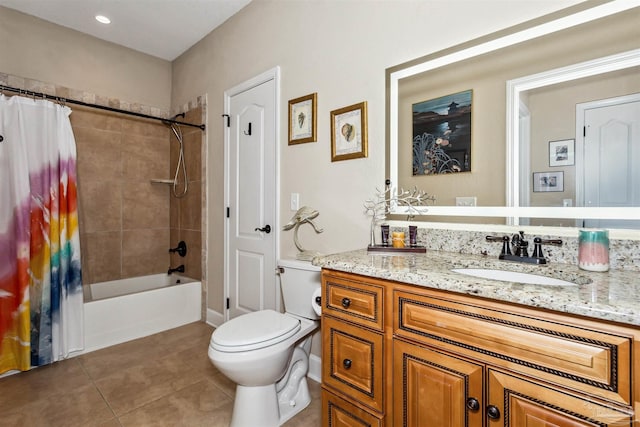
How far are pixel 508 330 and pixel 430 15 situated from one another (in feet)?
4.74

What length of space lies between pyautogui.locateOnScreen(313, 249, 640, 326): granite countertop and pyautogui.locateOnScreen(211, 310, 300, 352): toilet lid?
471 millimetres

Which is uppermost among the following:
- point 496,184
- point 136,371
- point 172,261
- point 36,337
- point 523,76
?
point 523,76

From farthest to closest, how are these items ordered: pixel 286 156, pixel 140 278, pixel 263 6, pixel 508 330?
pixel 140 278 → pixel 263 6 → pixel 286 156 → pixel 508 330

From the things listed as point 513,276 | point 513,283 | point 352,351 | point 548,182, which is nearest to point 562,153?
point 548,182

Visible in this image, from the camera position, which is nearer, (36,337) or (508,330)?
(508,330)

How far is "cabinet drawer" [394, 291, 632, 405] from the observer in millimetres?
692

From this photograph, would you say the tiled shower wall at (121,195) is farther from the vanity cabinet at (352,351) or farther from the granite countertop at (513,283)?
the granite countertop at (513,283)

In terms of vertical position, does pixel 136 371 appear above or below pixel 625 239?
below

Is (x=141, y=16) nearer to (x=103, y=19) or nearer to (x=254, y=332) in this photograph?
(x=103, y=19)

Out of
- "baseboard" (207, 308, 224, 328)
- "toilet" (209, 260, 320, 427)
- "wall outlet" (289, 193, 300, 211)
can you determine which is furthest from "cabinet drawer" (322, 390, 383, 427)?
"baseboard" (207, 308, 224, 328)

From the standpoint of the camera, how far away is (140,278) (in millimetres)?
3180

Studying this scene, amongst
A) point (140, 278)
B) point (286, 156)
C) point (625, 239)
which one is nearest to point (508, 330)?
point (625, 239)

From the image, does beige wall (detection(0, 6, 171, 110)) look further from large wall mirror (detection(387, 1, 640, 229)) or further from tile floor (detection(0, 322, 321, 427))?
large wall mirror (detection(387, 1, 640, 229))

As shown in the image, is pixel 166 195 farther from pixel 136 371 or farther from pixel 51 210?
pixel 136 371
